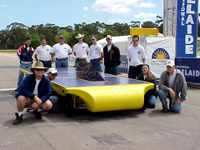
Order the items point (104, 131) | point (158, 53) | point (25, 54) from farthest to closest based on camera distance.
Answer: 1. point (158, 53)
2. point (25, 54)
3. point (104, 131)

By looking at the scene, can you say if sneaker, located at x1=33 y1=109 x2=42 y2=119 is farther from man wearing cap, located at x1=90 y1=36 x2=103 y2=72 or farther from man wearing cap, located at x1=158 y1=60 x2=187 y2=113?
man wearing cap, located at x1=90 y1=36 x2=103 y2=72

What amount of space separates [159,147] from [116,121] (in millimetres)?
1545

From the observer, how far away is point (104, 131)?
15.7 ft

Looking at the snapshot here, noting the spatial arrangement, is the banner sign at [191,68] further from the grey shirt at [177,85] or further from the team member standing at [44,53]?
the team member standing at [44,53]

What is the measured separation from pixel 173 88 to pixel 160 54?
19.5 ft

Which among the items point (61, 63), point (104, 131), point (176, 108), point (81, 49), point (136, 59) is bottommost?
point (104, 131)

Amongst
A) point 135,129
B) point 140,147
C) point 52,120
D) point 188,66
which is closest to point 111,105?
point 135,129

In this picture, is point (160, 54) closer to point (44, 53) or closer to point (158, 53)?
point (158, 53)

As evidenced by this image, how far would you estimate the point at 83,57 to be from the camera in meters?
9.70

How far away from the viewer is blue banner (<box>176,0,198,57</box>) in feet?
41.2

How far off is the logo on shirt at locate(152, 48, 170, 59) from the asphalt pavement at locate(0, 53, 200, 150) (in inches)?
225

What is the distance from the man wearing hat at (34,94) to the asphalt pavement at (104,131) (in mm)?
263

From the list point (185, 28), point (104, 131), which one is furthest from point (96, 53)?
point (185, 28)

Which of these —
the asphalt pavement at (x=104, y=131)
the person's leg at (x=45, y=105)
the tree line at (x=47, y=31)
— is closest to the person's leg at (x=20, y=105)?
the asphalt pavement at (x=104, y=131)
